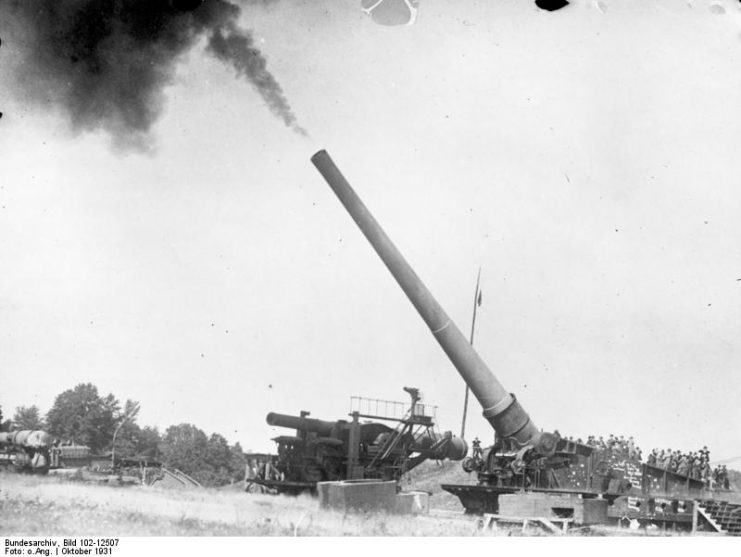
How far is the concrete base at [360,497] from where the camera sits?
10266 millimetres

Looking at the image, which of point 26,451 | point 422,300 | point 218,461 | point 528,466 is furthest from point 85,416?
point 218,461

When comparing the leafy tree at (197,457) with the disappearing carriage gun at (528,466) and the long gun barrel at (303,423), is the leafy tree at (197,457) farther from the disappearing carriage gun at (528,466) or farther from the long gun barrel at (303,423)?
the disappearing carriage gun at (528,466)

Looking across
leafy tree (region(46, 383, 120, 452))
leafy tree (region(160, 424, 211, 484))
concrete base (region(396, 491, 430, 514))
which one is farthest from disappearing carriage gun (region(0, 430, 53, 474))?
leafy tree (region(160, 424, 211, 484))

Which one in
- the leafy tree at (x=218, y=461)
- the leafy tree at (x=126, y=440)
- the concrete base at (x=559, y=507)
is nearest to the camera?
the concrete base at (x=559, y=507)

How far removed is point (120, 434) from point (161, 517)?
14554mm

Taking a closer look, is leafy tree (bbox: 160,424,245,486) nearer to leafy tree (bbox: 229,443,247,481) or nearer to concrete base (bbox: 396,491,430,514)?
leafy tree (bbox: 229,443,247,481)

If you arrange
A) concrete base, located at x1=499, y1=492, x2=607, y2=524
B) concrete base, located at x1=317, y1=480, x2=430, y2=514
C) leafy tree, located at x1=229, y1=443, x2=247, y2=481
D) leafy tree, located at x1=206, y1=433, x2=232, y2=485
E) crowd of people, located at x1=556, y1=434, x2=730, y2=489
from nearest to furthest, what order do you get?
1. concrete base, located at x1=317, y1=480, x2=430, y2=514
2. concrete base, located at x1=499, y1=492, x2=607, y2=524
3. crowd of people, located at x1=556, y1=434, x2=730, y2=489
4. leafy tree, located at x1=206, y1=433, x2=232, y2=485
5. leafy tree, located at x1=229, y1=443, x2=247, y2=481

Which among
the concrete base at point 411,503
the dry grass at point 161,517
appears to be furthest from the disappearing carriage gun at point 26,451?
the concrete base at point 411,503

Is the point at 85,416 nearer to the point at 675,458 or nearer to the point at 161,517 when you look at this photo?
the point at 161,517

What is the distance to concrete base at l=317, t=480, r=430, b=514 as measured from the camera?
10266 millimetres

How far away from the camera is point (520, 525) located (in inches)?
441

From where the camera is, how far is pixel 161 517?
343 inches

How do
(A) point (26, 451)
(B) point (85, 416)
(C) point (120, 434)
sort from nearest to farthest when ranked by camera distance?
(A) point (26, 451) → (B) point (85, 416) → (C) point (120, 434)
